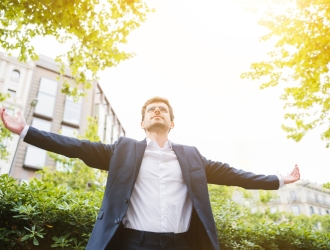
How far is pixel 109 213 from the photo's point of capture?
1.98 metres

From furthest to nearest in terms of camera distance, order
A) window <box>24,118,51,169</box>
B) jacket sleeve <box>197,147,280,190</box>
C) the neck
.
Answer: window <box>24,118,51,169</box> → the neck → jacket sleeve <box>197,147,280,190</box>

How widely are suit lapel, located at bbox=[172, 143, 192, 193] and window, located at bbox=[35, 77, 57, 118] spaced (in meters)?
29.5

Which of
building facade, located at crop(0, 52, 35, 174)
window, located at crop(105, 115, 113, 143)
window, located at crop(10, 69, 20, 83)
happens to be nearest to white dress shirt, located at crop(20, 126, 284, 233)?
building facade, located at crop(0, 52, 35, 174)

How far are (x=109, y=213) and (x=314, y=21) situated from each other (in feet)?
21.8

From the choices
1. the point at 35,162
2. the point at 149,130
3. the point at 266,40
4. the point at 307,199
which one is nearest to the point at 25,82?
the point at 35,162

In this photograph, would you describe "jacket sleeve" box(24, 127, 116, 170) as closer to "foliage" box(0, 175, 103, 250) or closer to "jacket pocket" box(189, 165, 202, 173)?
"jacket pocket" box(189, 165, 202, 173)

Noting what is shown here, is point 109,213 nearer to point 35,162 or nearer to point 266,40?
point 266,40

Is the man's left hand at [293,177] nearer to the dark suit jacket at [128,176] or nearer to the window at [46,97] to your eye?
the dark suit jacket at [128,176]

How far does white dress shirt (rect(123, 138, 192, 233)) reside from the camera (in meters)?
2.06

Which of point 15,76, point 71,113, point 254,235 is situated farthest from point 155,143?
point 15,76

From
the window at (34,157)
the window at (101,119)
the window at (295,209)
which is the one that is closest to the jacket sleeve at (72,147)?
the window at (34,157)

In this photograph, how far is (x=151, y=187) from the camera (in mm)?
2256

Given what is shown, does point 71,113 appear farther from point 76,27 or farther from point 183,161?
point 183,161

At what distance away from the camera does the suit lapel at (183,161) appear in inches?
90.7
